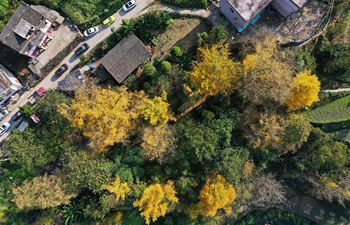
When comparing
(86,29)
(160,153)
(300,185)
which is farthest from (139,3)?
(300,185)

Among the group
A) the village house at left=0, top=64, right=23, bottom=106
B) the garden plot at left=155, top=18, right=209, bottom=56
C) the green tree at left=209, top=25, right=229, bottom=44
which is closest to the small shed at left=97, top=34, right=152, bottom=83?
the garden plot at left=155, top=18, right=209, bottom=56

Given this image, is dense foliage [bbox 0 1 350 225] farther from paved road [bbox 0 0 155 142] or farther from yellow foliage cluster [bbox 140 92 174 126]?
paved road [bbox 0 0 155 142]

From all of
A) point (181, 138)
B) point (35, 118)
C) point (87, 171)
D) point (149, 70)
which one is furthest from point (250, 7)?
point (35, 118)

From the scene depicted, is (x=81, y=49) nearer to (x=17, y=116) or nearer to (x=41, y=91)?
(x=41, y=91)

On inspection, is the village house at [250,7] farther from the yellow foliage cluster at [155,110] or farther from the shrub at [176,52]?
the yellow foliage cluster at [155,110]

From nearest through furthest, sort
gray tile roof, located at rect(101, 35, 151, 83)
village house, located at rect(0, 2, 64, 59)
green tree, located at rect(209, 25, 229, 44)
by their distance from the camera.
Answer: green tree, located at rect(209, 25, 229, 44)
village house, located at rect(0, 2, 64, 59)
gray tile roof, located at rect(101, 35, 151, 83)

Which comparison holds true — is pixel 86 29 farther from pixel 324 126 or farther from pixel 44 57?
pixel 324 126
